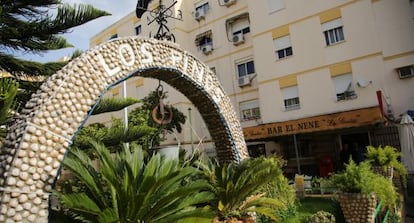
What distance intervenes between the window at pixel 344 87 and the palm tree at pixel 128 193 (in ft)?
42.1

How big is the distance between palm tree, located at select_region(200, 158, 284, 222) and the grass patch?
7.21 feet

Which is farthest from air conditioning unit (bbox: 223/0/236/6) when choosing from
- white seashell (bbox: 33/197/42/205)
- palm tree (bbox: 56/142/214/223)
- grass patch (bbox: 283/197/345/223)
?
white seashell (bbox: 33/197/42/205)

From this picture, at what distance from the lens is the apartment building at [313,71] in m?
13.5

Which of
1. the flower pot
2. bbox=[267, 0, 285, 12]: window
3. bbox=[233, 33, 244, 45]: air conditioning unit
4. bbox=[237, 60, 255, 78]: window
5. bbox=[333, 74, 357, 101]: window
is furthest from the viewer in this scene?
A: bbox=[233, 33, 244, 45]: air conditioning unit

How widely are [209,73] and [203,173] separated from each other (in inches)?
65.2

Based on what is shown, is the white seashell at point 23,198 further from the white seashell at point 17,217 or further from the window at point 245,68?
the window at point 245,68

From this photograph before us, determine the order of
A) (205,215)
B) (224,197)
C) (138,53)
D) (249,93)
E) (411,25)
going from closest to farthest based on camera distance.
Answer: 1. (205,215)
2. (138,53)
3. (224,197)
4. (411,25)
5. (249,93)

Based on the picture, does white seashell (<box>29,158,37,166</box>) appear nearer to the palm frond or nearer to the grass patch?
the palm frond

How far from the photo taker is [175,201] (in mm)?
3408

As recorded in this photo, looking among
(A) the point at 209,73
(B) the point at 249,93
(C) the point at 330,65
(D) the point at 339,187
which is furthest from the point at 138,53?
(B) the point at 249,93

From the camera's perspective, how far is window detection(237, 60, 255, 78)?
19.3m

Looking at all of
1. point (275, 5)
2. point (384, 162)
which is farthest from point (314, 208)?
point (275, 5)

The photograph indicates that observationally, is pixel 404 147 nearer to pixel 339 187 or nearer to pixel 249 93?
pixel 339 187

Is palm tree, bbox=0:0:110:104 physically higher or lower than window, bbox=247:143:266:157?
higher
